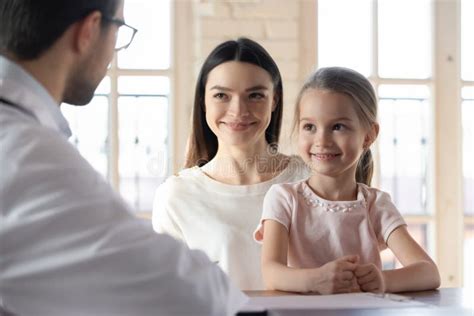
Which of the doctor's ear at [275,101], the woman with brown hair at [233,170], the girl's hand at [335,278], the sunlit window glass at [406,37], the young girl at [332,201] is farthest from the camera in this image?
the sunlit window glass at [406,37]

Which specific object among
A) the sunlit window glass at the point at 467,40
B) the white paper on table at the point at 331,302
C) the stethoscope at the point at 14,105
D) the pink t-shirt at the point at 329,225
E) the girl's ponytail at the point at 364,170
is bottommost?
the white paper on table at the point at 331,302

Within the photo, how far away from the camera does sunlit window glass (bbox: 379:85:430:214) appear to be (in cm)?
367

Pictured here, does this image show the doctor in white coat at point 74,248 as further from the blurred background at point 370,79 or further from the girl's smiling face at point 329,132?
the blurred background at point 370,79

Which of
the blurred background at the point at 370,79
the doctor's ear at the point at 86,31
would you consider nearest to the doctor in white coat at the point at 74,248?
the doctor's ear at the point at 86,31

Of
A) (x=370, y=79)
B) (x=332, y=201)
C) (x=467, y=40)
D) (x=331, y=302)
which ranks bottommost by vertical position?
(x=331, y=302)

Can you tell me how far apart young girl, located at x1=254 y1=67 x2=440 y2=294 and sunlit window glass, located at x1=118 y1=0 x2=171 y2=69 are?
2001mm

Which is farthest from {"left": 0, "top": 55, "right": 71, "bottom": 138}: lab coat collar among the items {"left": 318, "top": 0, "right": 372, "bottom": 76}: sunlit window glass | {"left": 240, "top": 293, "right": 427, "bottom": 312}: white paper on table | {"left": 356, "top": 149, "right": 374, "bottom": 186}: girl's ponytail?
{"left": 318, "top": 0, "right": 372, "bottom": 76}: sunlit window glass

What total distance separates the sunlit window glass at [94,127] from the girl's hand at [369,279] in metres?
2.32

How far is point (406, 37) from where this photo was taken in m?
3.66

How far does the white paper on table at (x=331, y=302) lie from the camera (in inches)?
42.4

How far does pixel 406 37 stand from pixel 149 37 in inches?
46.7

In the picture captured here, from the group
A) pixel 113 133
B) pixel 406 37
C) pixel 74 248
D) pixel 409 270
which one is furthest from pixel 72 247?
pixel 406 37

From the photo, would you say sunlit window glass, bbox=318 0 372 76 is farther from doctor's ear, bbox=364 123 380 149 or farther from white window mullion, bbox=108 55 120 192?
doctor's ear, bbox=364 123 380 149

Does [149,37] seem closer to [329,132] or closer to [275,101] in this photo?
[275,101]
